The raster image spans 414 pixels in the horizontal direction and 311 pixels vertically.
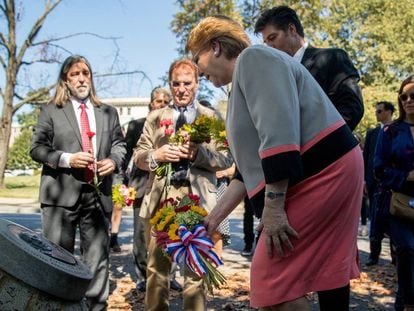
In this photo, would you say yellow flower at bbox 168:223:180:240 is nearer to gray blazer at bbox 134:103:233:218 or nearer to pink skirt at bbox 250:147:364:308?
pink skirt at bbox 250:147:364:308

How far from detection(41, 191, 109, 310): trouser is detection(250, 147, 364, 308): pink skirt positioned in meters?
2.31

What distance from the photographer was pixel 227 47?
2578 millimetres

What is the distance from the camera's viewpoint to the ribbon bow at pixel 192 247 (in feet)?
9.12

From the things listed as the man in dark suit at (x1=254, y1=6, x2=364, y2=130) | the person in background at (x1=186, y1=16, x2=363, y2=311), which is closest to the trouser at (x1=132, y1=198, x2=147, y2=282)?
the man in dark suit at (x1=254, y1=6, x2=364, y2=130)

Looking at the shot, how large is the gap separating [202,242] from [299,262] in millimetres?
738

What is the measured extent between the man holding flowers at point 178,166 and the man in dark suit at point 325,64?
0.78 meters

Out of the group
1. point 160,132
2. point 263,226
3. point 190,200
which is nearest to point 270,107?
point 263,226

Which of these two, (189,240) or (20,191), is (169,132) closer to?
(189,240)

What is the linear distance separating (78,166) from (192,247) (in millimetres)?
1613

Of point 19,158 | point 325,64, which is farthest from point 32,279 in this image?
point 19,158

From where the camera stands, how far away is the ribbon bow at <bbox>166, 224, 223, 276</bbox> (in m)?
2.78

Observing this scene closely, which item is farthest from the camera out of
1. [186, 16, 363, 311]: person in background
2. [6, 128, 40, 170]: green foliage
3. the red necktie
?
[6, 128, 40, 170]: green foliage

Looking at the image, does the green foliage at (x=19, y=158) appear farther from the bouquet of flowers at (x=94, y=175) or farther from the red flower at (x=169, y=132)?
the red flower at (x=169, y=132)

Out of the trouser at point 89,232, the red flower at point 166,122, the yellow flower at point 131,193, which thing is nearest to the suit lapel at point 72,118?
the trouser at point 89,232
